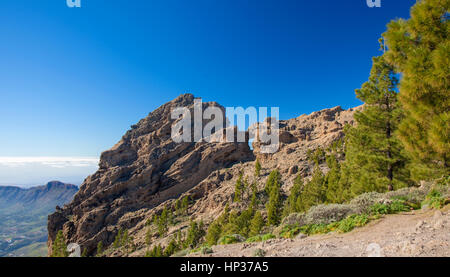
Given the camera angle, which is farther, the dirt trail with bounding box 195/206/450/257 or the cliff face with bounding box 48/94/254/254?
the cliff face with bounding box 48/94/254/254

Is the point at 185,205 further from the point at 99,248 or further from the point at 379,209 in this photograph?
the point at 379,209

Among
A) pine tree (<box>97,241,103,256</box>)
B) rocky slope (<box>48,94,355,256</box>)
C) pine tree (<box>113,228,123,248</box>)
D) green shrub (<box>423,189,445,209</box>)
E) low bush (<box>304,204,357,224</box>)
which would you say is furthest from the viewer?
rocky slope (<box>48,94,355,256</box>)

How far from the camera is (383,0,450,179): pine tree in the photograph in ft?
19.9

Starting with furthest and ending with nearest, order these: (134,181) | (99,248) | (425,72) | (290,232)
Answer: (134,181) < (99,248) < (290,232) < (425,72)

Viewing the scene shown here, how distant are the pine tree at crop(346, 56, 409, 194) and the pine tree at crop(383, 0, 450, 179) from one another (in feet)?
15.0

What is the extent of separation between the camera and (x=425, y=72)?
6.36m

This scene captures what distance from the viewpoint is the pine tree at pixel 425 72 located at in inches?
238

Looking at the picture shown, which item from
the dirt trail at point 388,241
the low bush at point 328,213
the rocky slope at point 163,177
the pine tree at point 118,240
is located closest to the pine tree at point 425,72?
the dirt trail at point 388,241

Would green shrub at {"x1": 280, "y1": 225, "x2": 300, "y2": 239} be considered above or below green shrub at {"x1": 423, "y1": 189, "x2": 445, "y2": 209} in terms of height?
below

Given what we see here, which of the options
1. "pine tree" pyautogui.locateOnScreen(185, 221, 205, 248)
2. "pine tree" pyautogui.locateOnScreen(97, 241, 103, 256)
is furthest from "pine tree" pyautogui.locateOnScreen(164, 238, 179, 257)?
"pine tree" pyautogui.locateOnScreen(97, 241, 103, 256)

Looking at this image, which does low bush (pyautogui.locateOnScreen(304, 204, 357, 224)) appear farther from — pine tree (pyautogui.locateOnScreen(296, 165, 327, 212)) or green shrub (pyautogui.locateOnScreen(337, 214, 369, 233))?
pine tree (pyautogui.locateOnScreen(296, 165, 327, 212))

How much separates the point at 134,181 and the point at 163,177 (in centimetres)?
1256

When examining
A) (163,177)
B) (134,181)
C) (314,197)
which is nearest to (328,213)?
(314,197)

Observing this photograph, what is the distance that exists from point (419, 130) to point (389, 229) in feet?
12.7
